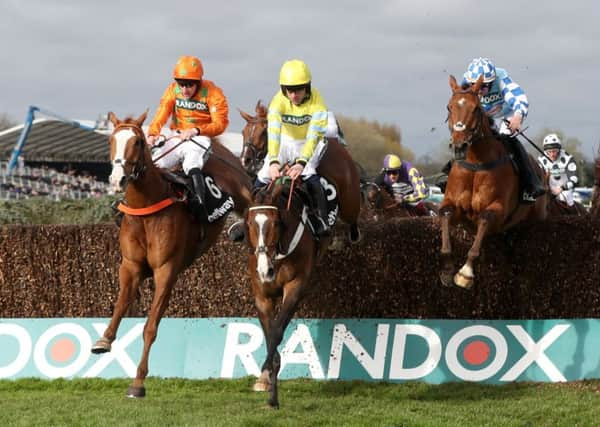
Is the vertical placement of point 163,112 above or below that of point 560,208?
above

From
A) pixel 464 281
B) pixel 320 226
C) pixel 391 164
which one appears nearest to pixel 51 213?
pixel 391 164

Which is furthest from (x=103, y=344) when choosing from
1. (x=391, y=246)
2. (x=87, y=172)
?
(x=87, y=172)

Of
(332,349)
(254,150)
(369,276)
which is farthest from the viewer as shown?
(254,150)

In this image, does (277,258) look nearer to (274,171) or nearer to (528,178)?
(274,171)

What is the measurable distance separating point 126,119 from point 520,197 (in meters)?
3.71

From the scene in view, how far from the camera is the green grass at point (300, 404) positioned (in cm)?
709

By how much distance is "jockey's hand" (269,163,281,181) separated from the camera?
8102 mm

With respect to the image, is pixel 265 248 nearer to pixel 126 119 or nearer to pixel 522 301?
pixel 126 119

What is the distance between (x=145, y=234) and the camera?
8.45 metres

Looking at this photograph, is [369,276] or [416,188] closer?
[369,276]

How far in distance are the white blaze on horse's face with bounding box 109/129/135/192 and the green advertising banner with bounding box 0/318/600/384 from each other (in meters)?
2.60

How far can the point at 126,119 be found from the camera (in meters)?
8.19

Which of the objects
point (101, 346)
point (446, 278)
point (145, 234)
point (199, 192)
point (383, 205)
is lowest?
point (101, 346)

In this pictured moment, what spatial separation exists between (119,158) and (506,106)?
3.84 m
